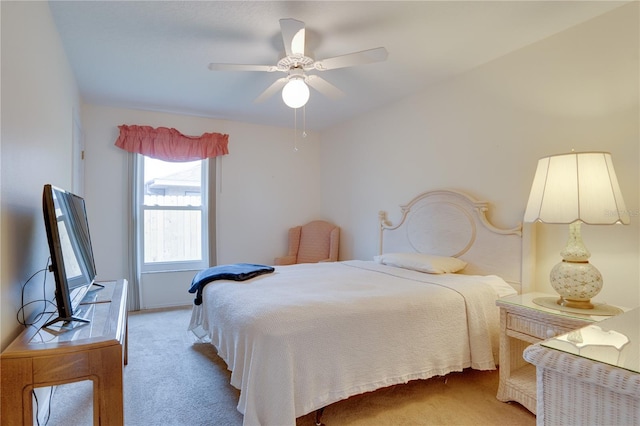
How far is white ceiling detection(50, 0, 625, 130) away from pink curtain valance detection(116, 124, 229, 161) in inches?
23.1

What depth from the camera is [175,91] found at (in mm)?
3445

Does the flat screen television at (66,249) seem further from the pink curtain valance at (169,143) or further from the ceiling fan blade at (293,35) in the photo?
the pink curtain valance at (169,143)

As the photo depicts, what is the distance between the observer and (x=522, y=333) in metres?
1.95

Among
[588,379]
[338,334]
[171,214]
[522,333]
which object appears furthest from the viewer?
[171,214]

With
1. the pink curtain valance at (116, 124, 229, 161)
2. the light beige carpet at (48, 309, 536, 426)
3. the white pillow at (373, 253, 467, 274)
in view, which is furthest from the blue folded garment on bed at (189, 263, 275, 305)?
the pink curtain valance at (116, 124, 229, 161)

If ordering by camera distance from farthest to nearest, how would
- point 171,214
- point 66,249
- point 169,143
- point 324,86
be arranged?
point 171,214 < point 169,143 < point 324,86 < point 66,249

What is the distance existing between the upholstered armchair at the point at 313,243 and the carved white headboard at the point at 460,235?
→ 1056mm

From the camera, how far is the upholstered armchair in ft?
14.9

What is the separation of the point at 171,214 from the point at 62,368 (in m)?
3.43

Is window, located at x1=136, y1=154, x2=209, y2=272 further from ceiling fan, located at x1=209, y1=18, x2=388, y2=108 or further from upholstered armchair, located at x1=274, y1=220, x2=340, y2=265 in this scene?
ceiling fan, located at x1=209, y1=18, x2=388, y2=108

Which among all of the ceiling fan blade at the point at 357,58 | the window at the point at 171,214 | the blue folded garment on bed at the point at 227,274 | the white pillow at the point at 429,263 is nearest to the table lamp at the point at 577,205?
the white pillow at the point at 429,263

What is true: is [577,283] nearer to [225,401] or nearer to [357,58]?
[357,58]

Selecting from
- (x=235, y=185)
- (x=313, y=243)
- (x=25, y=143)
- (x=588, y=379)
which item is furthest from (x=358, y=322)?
(x=235, y=185)

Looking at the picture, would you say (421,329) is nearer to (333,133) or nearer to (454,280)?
(454,280)
